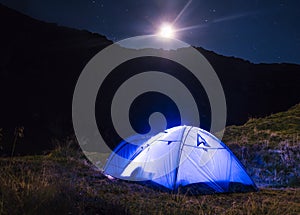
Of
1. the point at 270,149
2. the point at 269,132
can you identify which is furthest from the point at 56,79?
the point at 270,149

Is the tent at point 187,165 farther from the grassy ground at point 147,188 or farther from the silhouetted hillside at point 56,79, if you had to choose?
the silhouetted hillside at point 56,79

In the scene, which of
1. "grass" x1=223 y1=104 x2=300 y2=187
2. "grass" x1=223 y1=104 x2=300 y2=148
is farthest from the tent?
"grass" x1=223 y1=104 x2=300 y2=148

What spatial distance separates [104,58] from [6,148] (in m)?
35.8

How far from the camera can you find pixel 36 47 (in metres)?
52.4

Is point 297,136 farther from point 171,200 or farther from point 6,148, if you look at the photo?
point 6,148

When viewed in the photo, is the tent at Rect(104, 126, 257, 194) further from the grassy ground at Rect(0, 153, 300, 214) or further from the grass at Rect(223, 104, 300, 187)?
the grass at Rect(223, 104, 300, 187)

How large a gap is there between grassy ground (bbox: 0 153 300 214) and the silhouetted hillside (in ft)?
73.0

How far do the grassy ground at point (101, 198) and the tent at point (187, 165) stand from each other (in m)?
0.38

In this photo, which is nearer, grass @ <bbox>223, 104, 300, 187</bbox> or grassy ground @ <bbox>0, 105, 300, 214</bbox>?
grassy ground @ <bbox>0, 105, 300, 214</bbox>

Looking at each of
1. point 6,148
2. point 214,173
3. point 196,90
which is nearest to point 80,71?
point 196,90

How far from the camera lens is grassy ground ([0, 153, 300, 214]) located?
404cm

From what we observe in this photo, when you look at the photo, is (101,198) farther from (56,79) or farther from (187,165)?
(56,79)

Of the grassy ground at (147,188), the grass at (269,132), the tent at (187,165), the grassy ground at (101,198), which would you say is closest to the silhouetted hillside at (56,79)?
the grass at (269,132)

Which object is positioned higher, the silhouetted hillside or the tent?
the silhouetted hillside
